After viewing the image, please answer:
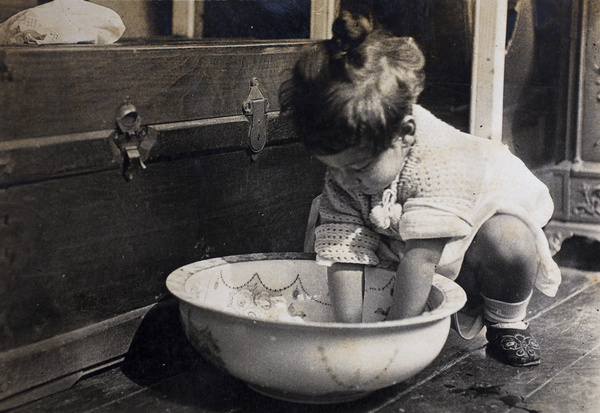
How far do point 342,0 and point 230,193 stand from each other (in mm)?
572

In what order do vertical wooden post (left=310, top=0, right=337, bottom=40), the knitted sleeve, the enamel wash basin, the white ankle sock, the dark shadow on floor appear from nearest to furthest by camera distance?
the enamel wash basin < the knitted sleeve < the white ankle sock < vertical wooden post (left=310, top=0, right=337, bottom=40) < the dark shadow on floor

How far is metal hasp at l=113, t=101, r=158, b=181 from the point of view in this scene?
1282mm

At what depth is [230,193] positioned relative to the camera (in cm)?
151

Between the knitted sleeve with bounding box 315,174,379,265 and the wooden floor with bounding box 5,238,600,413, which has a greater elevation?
the knitted sleeve with bounding box 315,174,379,265

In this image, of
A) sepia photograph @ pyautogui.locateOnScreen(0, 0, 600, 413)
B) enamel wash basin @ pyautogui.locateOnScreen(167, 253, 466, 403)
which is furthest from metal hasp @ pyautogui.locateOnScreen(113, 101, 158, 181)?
enamel wash basin @ pyautogui.locateOnScreen(167, 253, 466, 403)

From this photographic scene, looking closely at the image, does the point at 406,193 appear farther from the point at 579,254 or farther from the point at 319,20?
the point at 579,254

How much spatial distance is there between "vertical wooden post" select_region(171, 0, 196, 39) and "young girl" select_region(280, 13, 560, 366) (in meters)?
0.63

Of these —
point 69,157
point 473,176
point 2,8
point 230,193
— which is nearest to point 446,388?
point 473,176

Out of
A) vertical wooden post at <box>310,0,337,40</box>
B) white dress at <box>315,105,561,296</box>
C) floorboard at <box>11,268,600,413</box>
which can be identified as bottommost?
floorboard at <box>11,268,600,413</box>

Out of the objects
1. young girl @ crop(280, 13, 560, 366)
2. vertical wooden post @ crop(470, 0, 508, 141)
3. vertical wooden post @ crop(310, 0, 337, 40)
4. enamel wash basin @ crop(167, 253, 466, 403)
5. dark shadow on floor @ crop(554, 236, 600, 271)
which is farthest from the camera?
dark shadow on floor @ crop(554, 236, 600, 271)

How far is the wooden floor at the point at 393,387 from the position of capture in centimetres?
123

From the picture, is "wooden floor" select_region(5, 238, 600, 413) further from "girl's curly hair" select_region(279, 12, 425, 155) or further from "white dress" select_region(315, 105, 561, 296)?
"girl's curly hair" select_region(279, 12, 425, 155)

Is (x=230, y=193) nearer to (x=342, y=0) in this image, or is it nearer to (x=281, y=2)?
(x=281, y=2)

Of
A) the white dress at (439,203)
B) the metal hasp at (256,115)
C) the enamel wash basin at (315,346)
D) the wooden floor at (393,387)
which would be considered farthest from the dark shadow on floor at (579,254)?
the metal hasp at (256,115)
